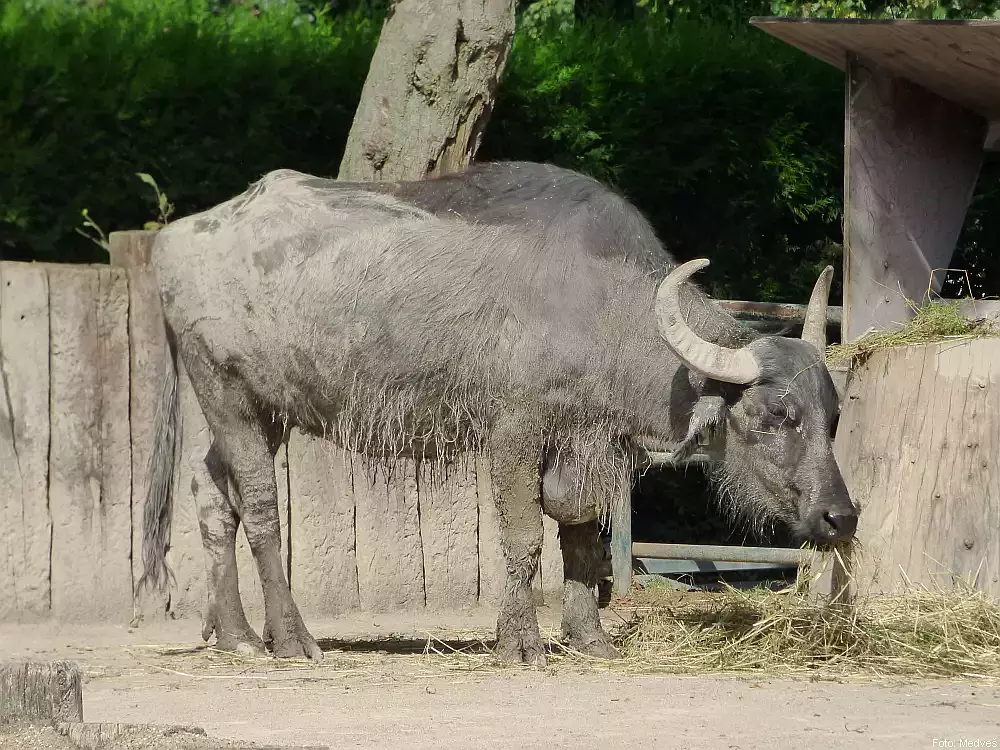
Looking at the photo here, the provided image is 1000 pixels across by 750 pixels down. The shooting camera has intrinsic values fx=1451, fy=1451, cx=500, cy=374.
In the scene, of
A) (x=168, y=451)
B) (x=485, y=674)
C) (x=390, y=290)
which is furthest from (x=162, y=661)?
(x=390, y=290)

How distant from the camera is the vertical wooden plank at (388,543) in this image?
7918 millimetres

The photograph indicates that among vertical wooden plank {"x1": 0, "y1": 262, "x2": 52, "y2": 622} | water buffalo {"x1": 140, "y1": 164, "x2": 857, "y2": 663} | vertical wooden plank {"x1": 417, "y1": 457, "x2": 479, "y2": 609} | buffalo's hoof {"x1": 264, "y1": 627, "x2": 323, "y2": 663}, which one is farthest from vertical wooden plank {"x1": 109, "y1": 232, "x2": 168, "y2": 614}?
vertical wooden plank {"x1": 417, "y1": 457, "x2": 479, "y2": 609}

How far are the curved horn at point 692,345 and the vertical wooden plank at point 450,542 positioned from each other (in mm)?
2374

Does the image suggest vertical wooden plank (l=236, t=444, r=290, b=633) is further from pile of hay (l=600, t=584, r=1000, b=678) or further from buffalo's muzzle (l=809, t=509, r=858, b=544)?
buffalo's muzzle (l=809, t=509, r=858, b=544)

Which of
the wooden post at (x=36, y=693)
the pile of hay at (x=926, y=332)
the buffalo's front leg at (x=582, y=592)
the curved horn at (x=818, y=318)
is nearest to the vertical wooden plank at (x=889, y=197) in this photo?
the pile of hay at (x=926, y=332)

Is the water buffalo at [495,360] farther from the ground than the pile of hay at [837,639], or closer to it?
farther from the ground

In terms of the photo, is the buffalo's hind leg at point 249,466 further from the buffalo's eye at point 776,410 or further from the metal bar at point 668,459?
the buffalo's eye at point 776,410

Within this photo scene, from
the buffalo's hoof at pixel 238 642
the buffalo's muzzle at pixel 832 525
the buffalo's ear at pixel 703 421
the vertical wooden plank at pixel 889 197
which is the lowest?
the buffalo's hoof at pixel 238 642

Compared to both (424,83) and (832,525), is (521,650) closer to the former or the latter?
(832,525)

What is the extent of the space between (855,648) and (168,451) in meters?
3.39

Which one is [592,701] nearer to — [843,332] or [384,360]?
[384,360]

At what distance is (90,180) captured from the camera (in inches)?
319

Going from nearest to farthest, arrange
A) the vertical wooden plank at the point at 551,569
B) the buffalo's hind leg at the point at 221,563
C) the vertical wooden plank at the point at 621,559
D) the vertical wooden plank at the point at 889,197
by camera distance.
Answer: the buffalo's hind leg at the point at 221,563
the vertical wooden plank at the point at 889,197
the vertical wooden plank at the point at 551,569
the vertical wooden plank at the point at 621,559

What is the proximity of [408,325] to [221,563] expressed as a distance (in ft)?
4.94
